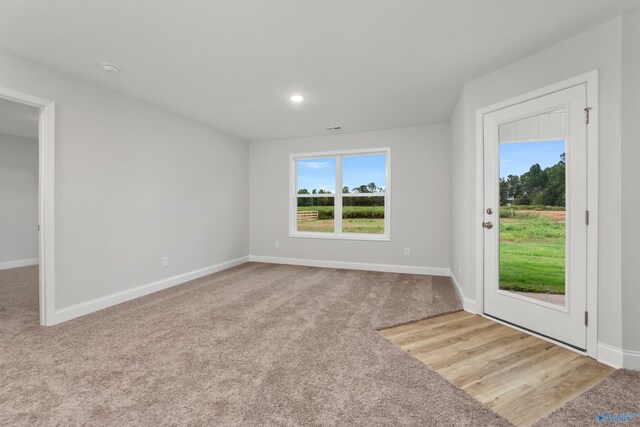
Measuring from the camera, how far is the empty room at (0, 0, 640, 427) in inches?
68.1

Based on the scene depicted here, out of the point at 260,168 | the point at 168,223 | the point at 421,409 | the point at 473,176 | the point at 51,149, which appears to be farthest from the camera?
the point at 260,168

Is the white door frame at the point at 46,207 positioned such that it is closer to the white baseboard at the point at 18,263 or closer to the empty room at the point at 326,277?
the empty room at the point at 326,277

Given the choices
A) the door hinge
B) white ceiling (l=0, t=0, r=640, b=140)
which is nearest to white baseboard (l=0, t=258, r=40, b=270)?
white ceiling (l=0, t=0, r=640, b=140)

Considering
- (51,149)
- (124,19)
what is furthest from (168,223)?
(124,19)

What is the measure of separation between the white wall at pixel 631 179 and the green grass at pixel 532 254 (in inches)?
15.3

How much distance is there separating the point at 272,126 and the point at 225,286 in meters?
2.65

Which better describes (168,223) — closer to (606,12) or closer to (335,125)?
(335,125)

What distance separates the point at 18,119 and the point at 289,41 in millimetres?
4828

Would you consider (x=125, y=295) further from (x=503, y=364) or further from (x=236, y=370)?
(x=503, y=364)

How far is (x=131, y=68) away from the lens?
107 inches

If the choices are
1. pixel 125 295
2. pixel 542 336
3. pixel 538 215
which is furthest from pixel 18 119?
pixel 542 336

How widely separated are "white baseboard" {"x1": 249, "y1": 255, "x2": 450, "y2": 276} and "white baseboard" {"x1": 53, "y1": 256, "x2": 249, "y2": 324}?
105cm

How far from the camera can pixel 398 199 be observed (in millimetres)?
4895

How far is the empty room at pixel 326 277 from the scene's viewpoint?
1.73 meters
